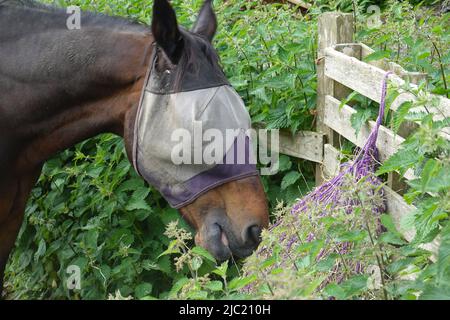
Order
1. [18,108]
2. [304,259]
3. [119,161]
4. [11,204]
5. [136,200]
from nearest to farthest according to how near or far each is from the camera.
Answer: [304,259] → [18,108] → [11,204] → [136,200] → [119,161]

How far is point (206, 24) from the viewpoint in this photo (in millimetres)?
3455

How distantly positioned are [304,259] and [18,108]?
163 cm

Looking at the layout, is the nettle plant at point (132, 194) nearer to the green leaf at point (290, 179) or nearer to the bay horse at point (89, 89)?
the green leaf at point (290, 179)

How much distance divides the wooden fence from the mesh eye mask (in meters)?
0.72

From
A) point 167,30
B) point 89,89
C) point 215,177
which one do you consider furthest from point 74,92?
point 215,177

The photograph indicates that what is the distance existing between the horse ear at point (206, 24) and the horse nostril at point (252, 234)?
95 cm

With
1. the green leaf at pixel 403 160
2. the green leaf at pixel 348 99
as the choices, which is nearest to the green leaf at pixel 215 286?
the green leaf at pixel 403 160

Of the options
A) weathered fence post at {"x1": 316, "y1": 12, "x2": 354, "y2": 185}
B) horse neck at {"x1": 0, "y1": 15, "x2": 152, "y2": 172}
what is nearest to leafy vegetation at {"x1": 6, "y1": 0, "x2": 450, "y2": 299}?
weathered fence post at {"x1": 316, "y1": 12, "x2": 354, "y2": 185}

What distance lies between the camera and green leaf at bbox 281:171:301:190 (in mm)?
4348

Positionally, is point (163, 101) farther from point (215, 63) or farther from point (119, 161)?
point (119, 161)

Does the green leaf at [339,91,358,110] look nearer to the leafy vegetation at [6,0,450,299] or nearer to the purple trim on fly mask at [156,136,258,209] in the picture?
the leafy vegetation at [6,0,450,299]

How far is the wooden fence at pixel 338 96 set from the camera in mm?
3405
